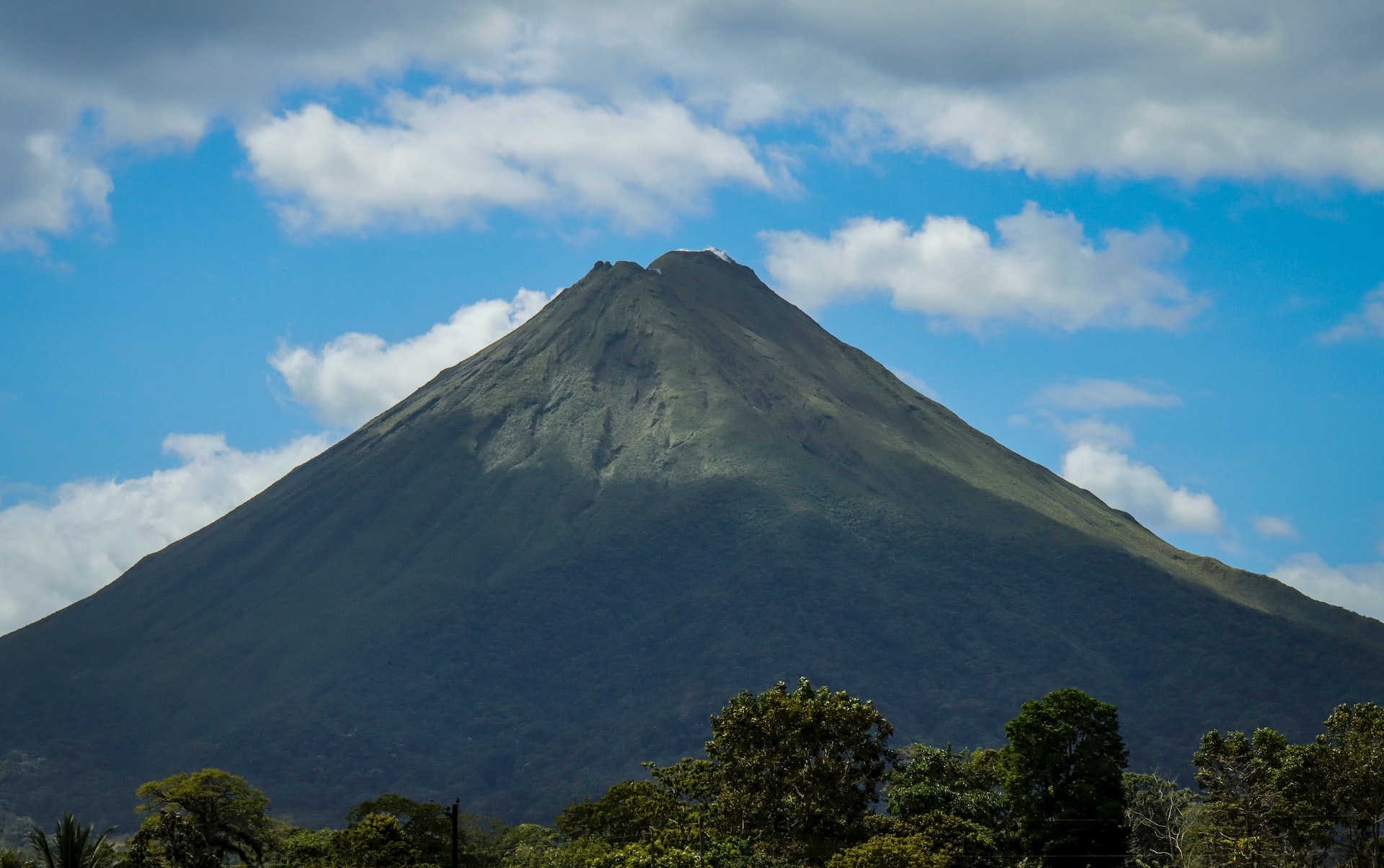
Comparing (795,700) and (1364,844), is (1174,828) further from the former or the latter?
(795,700)

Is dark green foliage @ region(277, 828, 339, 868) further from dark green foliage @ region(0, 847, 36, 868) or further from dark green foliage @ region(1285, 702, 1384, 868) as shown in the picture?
dark green foliage @ region(1285, 702, 1384, 868)

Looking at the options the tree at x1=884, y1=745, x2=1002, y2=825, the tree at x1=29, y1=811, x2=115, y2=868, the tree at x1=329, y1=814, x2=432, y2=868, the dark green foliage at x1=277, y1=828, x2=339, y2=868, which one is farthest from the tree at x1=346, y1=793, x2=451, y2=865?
the tree at x1=29, y1=811, x2=115, y2=868

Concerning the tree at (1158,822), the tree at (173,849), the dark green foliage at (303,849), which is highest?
the tree at (173,849)

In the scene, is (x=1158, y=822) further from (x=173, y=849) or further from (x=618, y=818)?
(x=173, y=849)

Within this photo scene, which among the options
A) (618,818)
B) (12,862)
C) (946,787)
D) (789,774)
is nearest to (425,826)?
(618,818)

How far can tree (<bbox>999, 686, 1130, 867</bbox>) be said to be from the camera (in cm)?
6334

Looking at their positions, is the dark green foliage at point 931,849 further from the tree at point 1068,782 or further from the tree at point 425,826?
the tree at point 425,826

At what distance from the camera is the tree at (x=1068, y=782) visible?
63344mm

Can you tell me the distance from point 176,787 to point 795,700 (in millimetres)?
29552

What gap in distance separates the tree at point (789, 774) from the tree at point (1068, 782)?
27.2ft

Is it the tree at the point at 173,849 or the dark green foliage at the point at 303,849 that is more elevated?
the tree at the point at 173,849

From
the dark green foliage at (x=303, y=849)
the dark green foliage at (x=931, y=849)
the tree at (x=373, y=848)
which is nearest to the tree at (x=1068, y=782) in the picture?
the dark green foliage at (x=931, y=849)

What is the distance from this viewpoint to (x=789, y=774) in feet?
195

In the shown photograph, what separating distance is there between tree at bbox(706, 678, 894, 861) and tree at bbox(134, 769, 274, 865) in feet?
61.3
